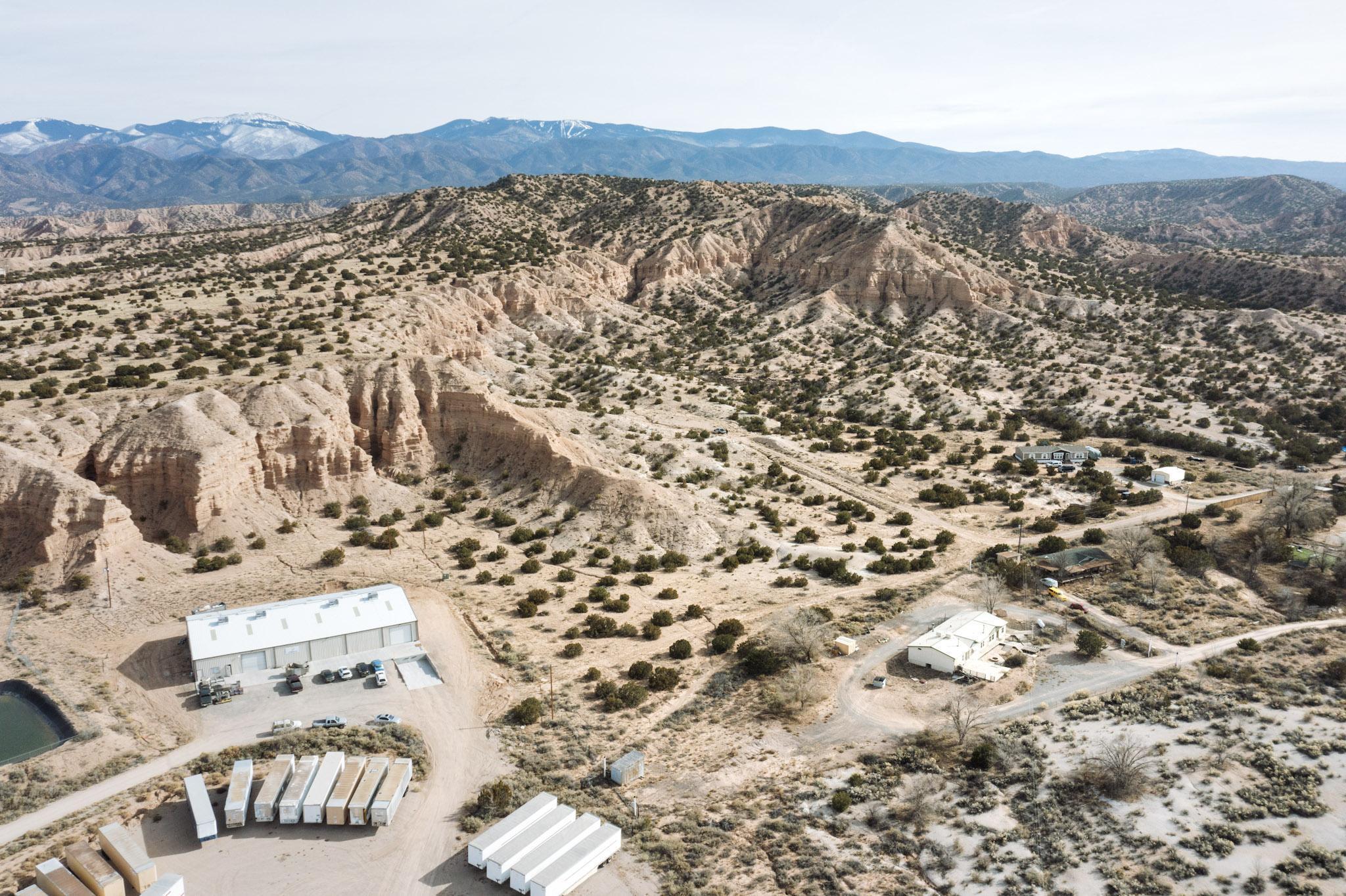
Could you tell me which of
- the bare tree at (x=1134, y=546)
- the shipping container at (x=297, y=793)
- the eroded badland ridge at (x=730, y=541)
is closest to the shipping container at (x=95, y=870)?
the eroded badland ridge at (x=730, y=541)

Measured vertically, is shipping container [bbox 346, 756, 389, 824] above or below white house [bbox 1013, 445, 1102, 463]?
below

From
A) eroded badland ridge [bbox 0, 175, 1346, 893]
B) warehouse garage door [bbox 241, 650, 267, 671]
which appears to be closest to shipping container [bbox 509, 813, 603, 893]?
eroded badland ridge [bbox 0, 175, 1346, 893]

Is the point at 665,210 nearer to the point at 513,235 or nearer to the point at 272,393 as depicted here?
the point at 513,235

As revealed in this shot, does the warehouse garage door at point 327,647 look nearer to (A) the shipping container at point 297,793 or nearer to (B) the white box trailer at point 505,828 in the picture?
(A) the shipping container at point 297,793

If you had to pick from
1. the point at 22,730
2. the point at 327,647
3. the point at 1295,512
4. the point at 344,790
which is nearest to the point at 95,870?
the point at 344,790

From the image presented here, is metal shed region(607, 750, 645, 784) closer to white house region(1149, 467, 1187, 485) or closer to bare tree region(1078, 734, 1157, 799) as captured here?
bare tree region(1078, 734, 1157, 799)

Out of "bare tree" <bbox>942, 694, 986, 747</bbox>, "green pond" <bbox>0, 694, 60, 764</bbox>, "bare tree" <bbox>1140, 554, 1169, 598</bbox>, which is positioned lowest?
"green pond" <bbox>0, 694, 60, 764</bbox>

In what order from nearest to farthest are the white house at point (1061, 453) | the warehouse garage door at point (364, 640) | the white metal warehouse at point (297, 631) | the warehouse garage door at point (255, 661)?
the white metal warehouse at point (297, 631) → the warehouse garage door at point (255, 661) → the warehouse garage door at point (364, 640) → the white house at point (1061, 453)
